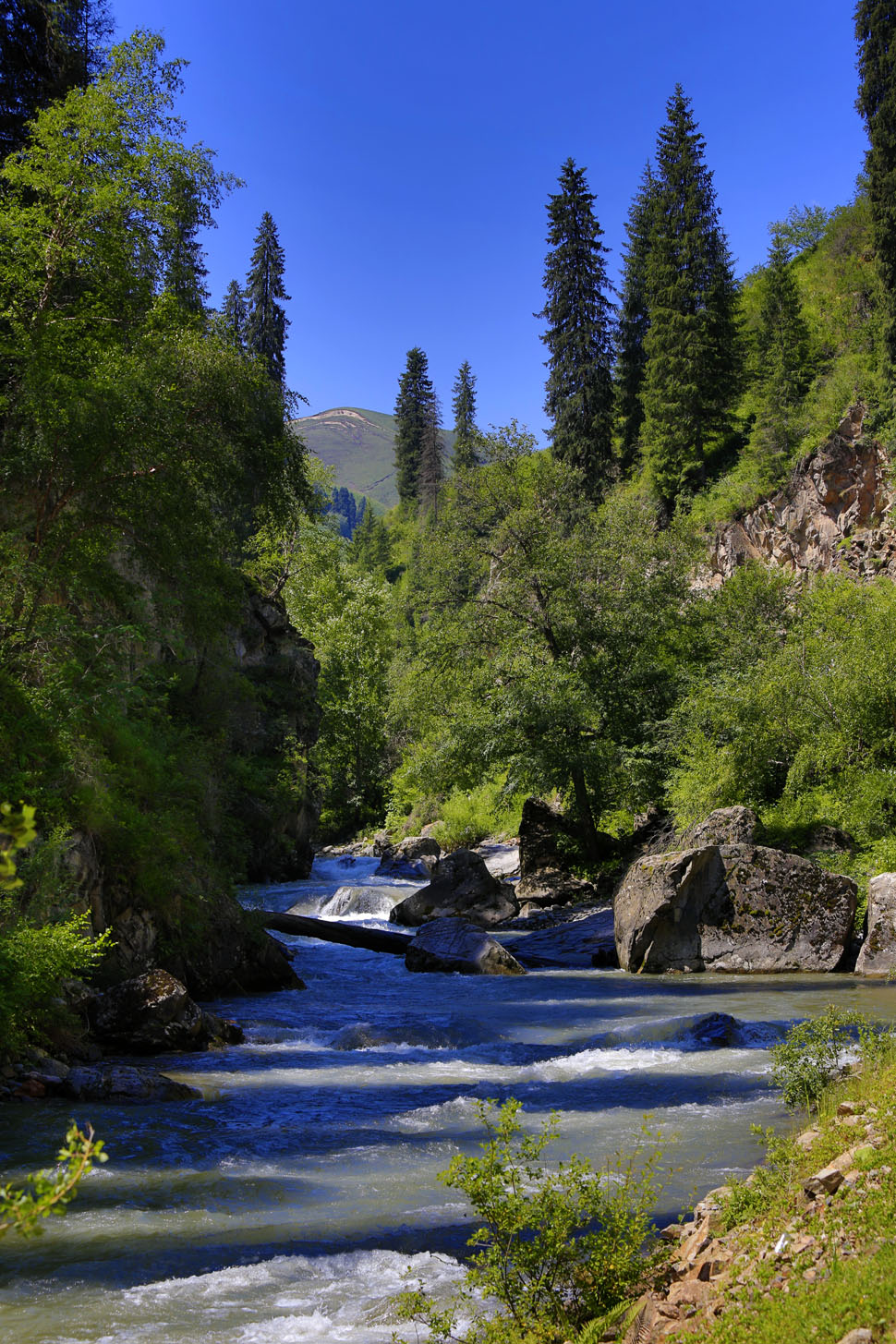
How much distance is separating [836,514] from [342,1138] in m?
30.9

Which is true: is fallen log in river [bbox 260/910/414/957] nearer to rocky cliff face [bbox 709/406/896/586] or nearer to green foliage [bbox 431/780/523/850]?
green foliage [bbox 431/780/523/850]

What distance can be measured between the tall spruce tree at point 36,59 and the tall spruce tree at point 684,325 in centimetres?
3218

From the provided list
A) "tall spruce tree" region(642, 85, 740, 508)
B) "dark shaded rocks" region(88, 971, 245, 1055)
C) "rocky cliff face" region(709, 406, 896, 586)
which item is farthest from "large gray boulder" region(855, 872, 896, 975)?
"tall spruce tree" region(642, 85, 740, 508)

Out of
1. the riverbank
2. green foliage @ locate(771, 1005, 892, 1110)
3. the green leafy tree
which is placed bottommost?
green foliage @ locate(771, 1005, 892, 1110)

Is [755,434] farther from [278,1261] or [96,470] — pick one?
[278,1261]

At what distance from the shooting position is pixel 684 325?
4578cm

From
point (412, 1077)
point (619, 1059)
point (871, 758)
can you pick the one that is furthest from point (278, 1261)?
point (871, 758)

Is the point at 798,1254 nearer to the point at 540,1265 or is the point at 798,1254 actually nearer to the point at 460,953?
the point at 540,1265

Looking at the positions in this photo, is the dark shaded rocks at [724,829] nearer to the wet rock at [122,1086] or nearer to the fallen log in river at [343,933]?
the fallen log in river at [343,933]

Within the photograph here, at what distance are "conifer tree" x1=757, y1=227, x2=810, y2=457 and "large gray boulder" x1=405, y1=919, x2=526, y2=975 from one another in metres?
26.8

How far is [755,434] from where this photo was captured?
135ft

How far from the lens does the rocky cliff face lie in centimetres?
3142

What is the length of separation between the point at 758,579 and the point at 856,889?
14.5 m

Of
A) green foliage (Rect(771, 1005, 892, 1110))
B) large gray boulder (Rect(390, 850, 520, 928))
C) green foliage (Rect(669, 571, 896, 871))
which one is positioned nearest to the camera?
green foliage (Rect(771, 1005, 892, 1110))
